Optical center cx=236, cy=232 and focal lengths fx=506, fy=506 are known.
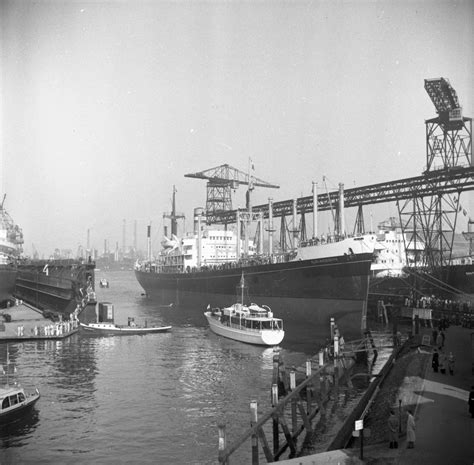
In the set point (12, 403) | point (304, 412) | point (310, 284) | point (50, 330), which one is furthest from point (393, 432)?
point (50, 330)

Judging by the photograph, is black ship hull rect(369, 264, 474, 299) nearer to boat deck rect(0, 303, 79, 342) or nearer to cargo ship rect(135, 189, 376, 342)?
cargo ship rect(135, 189, 376, 342)

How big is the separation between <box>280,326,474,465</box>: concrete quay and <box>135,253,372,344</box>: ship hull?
62.0 ft

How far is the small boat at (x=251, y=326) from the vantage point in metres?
36.9

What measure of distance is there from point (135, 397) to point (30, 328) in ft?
80.9

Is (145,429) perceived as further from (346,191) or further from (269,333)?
(346,191)

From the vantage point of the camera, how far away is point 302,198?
77.8 metres

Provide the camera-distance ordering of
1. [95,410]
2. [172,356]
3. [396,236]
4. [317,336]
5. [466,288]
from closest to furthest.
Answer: [95,410]
[172,356]
[317,336]
[466,288]
[396,236]

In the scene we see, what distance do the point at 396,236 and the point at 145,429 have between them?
71583mm

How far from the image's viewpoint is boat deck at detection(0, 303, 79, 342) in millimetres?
40006

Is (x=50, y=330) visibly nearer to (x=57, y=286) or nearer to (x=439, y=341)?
(x=57, y=286)

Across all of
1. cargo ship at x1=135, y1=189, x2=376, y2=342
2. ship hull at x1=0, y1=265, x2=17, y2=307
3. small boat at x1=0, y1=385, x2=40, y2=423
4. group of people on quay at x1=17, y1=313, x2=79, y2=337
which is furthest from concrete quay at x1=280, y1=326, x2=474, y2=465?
ship hull at x1=0, y1=265, x2=17, y2=307

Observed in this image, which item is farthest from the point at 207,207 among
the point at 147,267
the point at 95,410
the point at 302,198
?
the point at 95,410

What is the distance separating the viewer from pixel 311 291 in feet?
155

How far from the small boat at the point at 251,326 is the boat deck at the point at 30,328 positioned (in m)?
12.8
